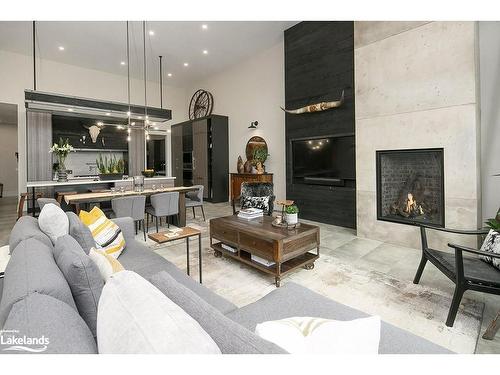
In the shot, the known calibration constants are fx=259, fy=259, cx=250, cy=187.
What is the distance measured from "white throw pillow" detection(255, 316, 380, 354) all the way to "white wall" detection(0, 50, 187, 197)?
848cm

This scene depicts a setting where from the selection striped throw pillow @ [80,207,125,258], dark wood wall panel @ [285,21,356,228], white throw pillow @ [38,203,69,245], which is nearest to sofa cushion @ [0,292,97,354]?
white throw pillow @ [38,203,69,245]

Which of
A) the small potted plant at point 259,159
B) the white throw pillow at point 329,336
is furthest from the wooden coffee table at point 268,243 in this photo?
the small potted plant at point 259,159

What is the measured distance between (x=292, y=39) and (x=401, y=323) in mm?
5533

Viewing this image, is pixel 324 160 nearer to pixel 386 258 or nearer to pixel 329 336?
pixel 386 258

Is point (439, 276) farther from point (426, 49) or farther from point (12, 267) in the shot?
point (12, 267)

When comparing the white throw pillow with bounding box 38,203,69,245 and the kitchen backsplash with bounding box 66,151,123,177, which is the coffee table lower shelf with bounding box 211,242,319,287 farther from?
the kitchen backsplash with bounding box 66,151,123,177

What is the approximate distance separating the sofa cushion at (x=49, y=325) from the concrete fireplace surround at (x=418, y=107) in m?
4.04

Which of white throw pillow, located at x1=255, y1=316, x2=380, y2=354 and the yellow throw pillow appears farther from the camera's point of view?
the yellow throw pillow

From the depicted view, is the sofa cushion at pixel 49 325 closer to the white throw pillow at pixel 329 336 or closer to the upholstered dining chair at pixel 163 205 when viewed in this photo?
the white throw pillow at pixel 329 336

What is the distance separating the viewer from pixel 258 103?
712 cm

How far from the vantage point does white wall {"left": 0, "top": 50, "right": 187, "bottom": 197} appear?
657cm

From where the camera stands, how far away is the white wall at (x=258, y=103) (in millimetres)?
6562

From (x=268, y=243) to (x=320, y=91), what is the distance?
3600 mm

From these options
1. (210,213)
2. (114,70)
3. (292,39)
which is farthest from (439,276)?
(114,70)
